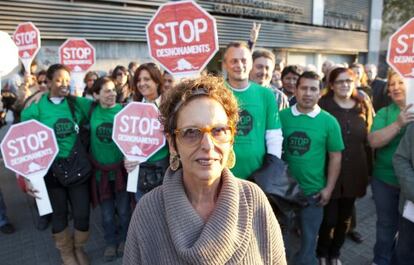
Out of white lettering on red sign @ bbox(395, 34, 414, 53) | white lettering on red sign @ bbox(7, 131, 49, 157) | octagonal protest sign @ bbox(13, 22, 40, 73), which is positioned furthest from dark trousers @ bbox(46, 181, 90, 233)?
white lettering on red sign @ bbox(395, 34, 414, 53)

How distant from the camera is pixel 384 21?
28453mm

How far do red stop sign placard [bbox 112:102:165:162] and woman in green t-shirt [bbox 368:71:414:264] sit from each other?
6.40 ft

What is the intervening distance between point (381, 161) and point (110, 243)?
2.94 metres

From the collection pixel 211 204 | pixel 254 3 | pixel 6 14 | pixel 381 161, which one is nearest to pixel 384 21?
pixel 254 3

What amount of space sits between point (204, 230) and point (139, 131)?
2039 millimetres

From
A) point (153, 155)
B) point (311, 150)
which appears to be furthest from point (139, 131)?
point (311, 150)

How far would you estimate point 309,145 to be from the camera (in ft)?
10.1

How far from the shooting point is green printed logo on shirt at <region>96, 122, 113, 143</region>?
3645 mm

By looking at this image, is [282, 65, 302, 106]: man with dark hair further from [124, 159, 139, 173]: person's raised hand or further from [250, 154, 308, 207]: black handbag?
[124, 159, 139, 173]: person's raised hand

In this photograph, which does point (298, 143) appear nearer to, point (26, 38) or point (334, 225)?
point (334, 225)

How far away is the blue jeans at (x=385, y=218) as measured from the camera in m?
3.22

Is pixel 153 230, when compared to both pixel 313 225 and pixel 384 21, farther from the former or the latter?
pixel 384 21

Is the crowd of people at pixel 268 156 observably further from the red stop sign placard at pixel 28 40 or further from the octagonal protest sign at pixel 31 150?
the red stop sign placard at pixel 28 40

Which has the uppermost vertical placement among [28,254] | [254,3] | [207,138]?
[254,3]
